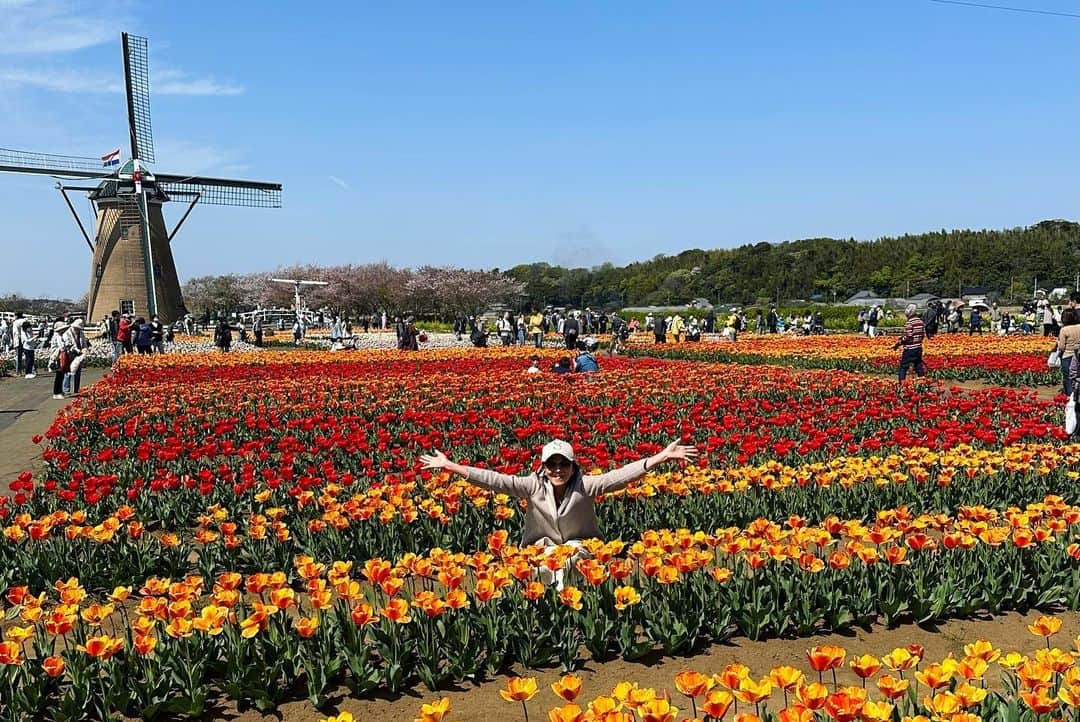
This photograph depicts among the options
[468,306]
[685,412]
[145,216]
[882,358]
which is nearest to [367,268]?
[468,306]

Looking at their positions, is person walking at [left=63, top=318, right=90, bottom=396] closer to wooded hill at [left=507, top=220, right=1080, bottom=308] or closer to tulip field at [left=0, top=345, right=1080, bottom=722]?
tulip field at [left=0, top=345, right=1080, bottom=722]

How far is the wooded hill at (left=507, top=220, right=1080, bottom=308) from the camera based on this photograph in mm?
84938

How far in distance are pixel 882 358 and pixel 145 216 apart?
36.4m

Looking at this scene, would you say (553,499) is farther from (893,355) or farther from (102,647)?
(893,355)

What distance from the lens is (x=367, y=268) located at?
8556 centimetres

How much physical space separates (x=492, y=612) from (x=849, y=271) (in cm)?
9682

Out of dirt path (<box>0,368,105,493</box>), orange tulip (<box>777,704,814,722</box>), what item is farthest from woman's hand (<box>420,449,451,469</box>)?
dirt path (<box>0,368,105,493</box>)

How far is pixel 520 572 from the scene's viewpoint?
439 cm

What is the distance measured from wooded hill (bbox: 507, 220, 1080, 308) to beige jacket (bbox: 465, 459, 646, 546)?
3328 inches

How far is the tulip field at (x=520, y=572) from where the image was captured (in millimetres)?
3676

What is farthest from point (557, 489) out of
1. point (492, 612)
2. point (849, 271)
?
point (849, 271)

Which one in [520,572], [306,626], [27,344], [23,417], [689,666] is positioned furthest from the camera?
[27,344]

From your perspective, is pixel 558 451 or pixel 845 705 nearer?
pixel 845 705

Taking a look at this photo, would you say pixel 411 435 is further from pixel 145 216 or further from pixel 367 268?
pixel 367 268
